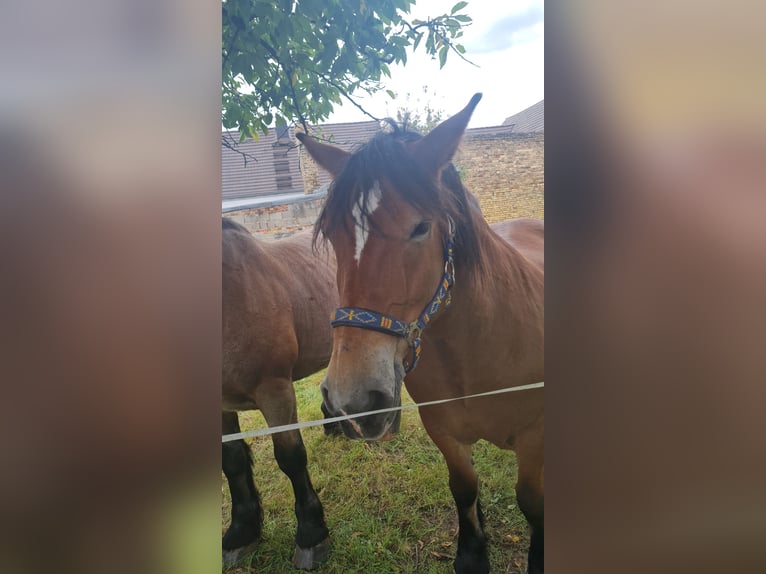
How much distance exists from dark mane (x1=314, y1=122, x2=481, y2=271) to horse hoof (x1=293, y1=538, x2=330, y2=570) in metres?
0.92

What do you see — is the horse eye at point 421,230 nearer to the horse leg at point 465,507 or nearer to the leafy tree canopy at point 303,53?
→ the leafy tree canopy at point 303,53

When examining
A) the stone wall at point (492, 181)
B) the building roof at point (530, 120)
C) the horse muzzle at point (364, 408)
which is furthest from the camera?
the building roof at point (530, 120)

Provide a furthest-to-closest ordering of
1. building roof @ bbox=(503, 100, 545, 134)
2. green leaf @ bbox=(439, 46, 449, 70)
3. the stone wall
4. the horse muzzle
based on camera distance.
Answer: building roof @ bbox=(503, 100, 545, 134) → green leaf @ bbox=(439, 46, 449, 70) → the stone wall → the horse muzzle

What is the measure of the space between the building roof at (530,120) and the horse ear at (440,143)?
275 mm

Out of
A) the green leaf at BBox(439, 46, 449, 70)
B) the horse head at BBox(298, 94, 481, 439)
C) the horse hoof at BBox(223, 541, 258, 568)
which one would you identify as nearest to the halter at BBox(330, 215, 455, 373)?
the horse head at BBox(298, 94, 481, 439)

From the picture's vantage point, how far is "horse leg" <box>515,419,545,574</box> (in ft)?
5.24

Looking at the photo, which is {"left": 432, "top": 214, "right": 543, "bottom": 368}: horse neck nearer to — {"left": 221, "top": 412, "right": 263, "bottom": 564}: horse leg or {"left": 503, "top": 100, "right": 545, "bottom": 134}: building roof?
{"left": 503, "top": 100, "right": 545, "bottom": 134}: building roof

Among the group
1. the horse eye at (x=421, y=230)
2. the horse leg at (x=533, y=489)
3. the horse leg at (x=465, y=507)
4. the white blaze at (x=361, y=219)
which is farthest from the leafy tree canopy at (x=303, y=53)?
the horse leg at (x=533, y=489)

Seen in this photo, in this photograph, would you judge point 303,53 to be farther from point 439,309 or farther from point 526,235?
point 526,235

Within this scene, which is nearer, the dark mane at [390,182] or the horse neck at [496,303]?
the dark mane at [390,182]

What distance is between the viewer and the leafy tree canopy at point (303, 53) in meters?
1.20
